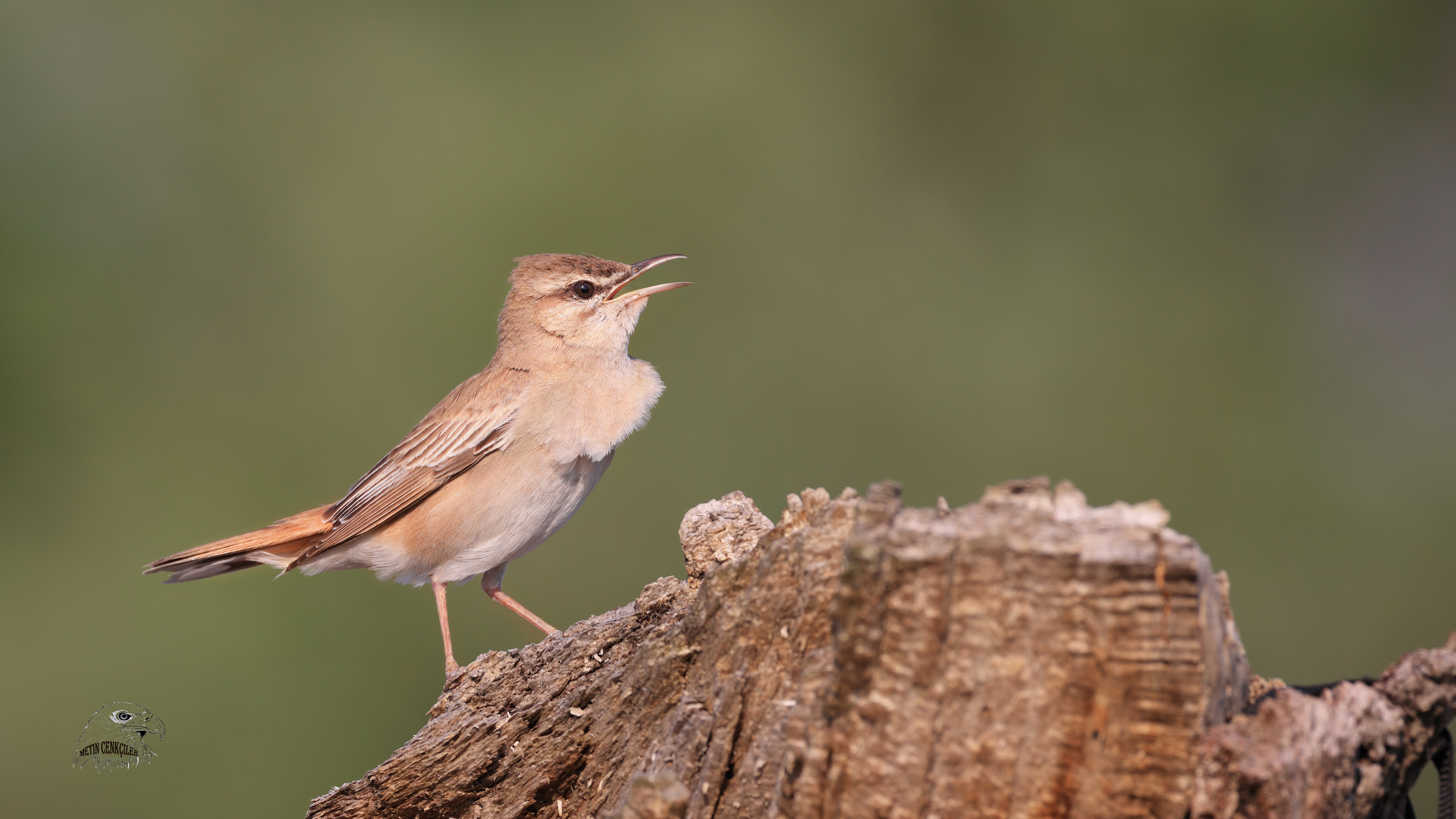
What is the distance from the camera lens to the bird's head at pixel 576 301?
6609 millimetres

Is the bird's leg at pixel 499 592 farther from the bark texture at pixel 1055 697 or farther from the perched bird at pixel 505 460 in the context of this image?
the bark texture at pixel 1055 697

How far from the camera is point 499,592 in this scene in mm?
6867

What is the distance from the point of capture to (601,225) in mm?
11531

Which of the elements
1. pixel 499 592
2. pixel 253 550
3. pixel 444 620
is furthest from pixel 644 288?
pixel 253 550

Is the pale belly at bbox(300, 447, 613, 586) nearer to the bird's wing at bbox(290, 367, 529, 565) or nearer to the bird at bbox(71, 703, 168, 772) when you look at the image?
the bird's wing at bbox(290, 367, 529, 565)

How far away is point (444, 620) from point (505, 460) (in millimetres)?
1121

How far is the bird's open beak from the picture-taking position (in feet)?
21.0

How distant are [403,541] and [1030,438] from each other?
715cm

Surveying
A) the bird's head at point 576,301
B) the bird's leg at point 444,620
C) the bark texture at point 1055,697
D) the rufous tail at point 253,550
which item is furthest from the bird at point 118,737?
the bark texture at point 1055,697

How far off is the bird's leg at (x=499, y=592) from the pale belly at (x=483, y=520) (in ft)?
0.99

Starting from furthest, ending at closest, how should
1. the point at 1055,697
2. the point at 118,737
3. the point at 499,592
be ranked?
the point at 499,592, the point at 118,737, the point at 1055,697

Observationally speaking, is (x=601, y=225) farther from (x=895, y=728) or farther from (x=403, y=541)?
(x=895, y=728)

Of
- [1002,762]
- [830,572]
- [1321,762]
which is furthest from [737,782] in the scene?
[1321,762]

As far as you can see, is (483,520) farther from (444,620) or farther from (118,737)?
(118,737)
